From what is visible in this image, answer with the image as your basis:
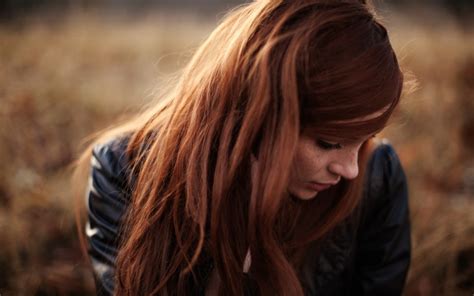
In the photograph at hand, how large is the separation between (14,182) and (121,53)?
3.18 meters

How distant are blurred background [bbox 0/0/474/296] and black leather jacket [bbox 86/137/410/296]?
1.12ft

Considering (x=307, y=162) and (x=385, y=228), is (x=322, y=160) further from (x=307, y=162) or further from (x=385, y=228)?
(x=385, y=228)

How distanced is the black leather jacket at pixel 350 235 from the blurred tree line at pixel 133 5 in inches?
30.3

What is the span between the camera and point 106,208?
55.6 inches

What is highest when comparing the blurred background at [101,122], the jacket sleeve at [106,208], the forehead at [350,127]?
the forehead at [350,127]

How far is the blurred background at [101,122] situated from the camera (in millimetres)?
2239

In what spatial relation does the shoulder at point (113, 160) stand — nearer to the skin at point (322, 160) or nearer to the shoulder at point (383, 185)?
the skin at point (322, 160)

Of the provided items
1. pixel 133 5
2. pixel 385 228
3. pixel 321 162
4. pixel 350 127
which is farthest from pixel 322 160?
pixel 133 5

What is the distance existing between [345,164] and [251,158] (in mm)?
275

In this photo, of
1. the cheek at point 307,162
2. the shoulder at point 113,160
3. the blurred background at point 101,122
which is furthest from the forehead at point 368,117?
the shoulder at point 113,160

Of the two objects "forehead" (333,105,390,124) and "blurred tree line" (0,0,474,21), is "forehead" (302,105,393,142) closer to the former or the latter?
"forehead" (333,105,390,124)

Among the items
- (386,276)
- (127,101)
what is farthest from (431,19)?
(386,276)

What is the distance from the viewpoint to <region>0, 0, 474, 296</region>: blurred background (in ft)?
7.35

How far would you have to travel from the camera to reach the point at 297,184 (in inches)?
47.8
